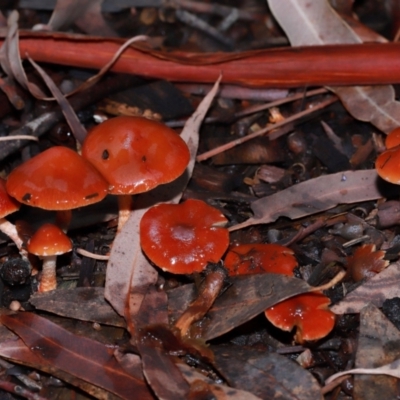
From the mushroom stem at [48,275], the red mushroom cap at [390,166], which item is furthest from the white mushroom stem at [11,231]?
the red mushroom cap at [390,166]

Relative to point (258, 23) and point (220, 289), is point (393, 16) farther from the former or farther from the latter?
point (220, 289)

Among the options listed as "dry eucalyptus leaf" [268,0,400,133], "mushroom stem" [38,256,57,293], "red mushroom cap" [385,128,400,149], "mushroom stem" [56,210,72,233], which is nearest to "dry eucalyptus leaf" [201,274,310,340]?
"mushroom stem" [38,256,57,293]

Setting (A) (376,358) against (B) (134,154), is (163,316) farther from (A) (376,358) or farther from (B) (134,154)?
(A) (376,358)

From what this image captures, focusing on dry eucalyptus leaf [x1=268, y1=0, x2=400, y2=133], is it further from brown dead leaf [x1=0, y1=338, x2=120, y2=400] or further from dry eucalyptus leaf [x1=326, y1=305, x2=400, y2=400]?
brown dead leaf [x1=0, y1=338, x2=120, y2=400]

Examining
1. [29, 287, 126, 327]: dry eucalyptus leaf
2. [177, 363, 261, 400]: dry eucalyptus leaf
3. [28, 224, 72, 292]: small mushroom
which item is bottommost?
[29, 287, 126, 327]: dry eucalyptus leaf

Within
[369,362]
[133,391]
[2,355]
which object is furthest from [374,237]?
[2,355]

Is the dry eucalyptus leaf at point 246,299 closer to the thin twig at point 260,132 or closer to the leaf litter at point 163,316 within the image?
the leaf litter at point 163,316
